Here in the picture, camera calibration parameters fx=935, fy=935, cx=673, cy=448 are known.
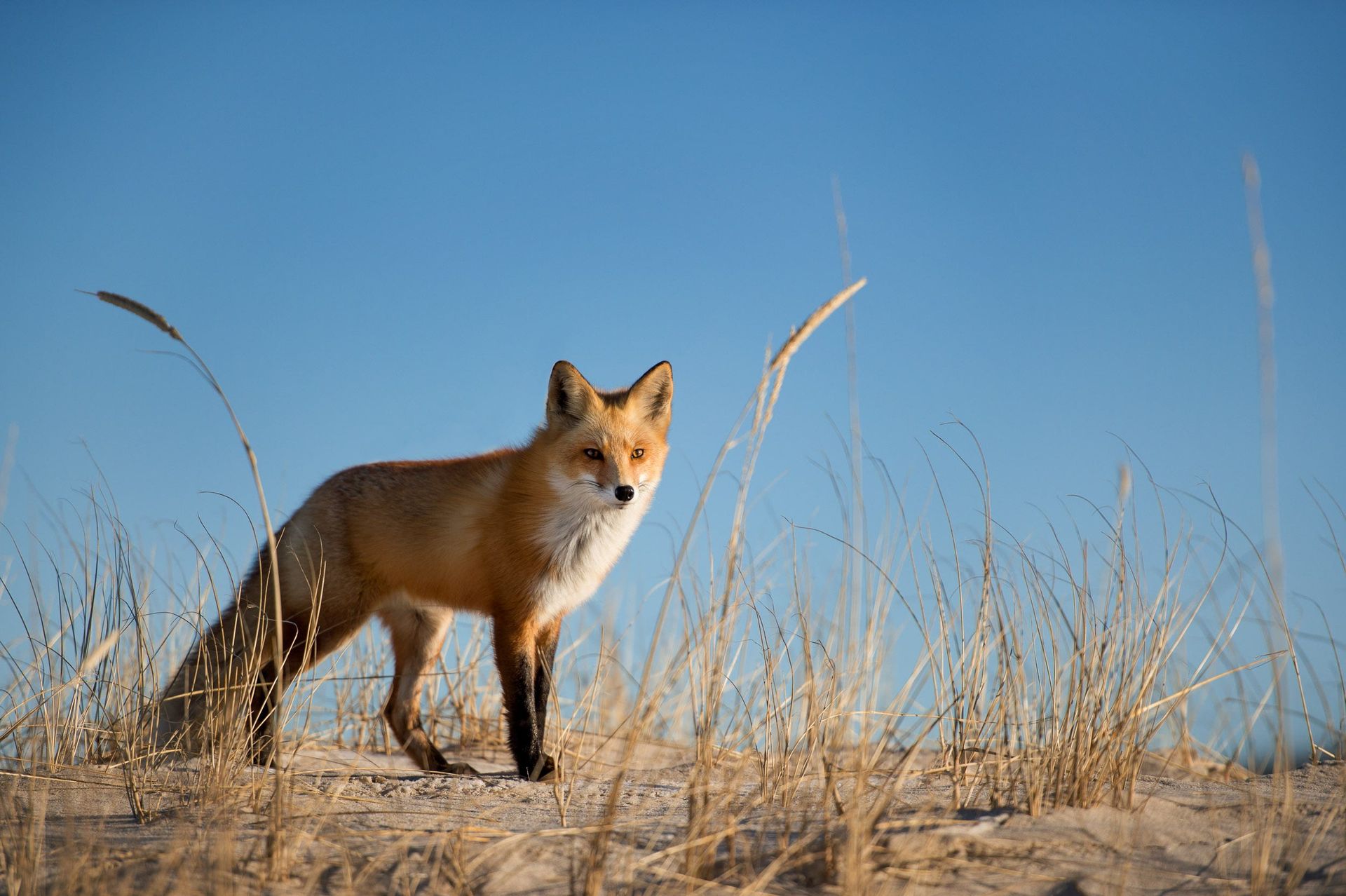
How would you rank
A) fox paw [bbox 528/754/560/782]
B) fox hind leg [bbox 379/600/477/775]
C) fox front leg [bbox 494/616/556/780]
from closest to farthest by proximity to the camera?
fox paw [bbox 528/754/560/782]
fox front leg [bbox 494/616/556/780]
fox hind leg [bbox 379/600/477/775]

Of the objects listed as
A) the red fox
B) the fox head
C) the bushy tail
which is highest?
the fox head

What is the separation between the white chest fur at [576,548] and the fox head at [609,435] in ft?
0.21

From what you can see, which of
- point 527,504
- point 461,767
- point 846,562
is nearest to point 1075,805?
point 846,562

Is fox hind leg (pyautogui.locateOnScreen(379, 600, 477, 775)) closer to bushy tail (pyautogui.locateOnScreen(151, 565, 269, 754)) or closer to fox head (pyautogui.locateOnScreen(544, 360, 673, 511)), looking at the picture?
bushy tail (pyautogui.locateOnScreen(151, 565, 269, 754))

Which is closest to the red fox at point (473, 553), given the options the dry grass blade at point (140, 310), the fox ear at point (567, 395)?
the fox ear at point (567, 395)

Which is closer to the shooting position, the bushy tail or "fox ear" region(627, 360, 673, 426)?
the bushy tail

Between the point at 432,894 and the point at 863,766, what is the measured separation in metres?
1.14

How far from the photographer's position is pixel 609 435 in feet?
13.5

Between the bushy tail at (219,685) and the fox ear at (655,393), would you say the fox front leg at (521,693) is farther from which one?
the fox ear at (655,393)

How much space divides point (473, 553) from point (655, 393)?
1.12 meters

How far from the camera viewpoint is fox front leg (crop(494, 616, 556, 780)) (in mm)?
3900

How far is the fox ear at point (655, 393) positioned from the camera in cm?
424

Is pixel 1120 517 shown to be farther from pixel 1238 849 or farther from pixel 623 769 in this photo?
pixel 623 769

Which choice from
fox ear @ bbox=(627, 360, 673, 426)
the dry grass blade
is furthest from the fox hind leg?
the dry grass blade
